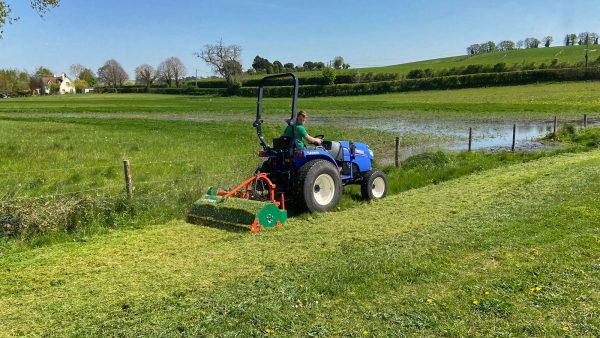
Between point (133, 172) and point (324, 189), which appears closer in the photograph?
point (324, 189)

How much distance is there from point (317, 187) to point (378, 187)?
1742 millimetres

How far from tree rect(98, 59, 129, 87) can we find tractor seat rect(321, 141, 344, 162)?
165m

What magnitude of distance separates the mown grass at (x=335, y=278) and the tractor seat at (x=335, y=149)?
1.51 m

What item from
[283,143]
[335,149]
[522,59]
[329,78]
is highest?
[522,59]

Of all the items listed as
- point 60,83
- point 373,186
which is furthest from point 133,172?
point 60,83

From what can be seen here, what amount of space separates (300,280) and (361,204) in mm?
4074

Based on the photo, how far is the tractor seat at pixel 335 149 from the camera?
881cm

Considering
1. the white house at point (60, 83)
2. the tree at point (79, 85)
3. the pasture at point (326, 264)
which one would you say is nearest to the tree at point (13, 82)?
the white house at point (60, 83)

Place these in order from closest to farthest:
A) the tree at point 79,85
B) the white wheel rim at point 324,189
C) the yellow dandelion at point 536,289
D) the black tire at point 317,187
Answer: the yellow dandelion at point 536,289, the black tire at point 317,187, the white wheel rim at point 324,189, the tree at point 79,85

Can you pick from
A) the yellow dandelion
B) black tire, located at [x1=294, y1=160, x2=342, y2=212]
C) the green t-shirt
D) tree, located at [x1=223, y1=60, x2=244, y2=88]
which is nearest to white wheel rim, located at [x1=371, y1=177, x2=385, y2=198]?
black tire, located at [x1=294, y1=160, x2=342, y2=212]

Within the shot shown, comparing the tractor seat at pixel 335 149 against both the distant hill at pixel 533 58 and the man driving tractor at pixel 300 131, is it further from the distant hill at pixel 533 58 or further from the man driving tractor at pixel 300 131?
the distant hill at pixel 533 58

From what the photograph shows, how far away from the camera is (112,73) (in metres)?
161

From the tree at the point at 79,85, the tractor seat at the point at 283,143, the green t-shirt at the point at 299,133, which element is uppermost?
the tree at the point at 79,85

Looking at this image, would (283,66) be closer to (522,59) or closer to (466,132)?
(522,59)
